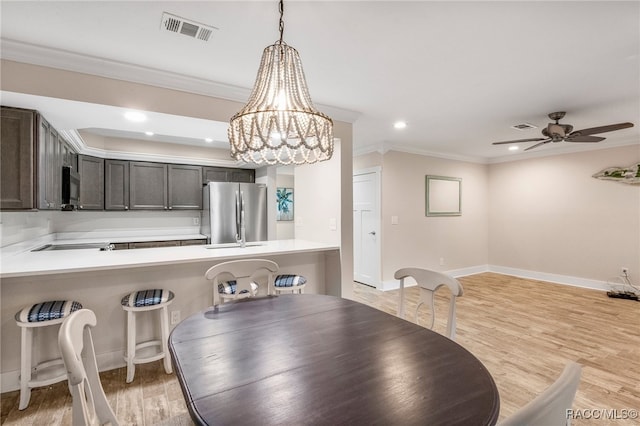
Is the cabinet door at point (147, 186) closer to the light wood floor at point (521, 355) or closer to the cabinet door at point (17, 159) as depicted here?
the cabinet door at point (17, 159)

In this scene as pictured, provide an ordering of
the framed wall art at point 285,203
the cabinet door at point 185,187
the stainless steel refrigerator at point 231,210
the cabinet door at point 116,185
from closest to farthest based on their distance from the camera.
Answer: the cabinet door at point 116,185 → the stainless steel refrigerator at point 231,210 → the cabinet door at point 185,187 → the framed wall art at point 285,203

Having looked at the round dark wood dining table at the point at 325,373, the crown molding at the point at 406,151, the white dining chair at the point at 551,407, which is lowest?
the round dark wood dining table at the point at 325,373

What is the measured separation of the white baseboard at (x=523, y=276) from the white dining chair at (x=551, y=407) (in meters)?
4.49

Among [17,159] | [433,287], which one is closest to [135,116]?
[17,159]

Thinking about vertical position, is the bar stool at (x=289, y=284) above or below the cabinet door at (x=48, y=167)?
below

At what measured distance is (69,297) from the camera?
7.89 ft

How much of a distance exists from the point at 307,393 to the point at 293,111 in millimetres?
1182

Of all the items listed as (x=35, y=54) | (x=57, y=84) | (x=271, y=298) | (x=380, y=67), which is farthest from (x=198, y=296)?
(x=380, y=67)

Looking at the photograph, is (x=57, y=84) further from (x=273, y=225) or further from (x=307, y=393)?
(x=273, y=225)

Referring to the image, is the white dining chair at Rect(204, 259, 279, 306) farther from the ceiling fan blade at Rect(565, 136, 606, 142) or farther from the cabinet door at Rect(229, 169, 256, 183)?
the ceiling fan blade at Rect(565, 136, 606, 142)

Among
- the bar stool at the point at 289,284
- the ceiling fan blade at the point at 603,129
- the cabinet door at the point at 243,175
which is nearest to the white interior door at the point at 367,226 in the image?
the cabinet door at the point at 243,175

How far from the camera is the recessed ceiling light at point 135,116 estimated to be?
2620 mm

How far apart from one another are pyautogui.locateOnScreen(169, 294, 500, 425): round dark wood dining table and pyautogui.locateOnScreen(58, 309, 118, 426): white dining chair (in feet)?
0.86

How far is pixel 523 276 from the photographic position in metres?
5.92
